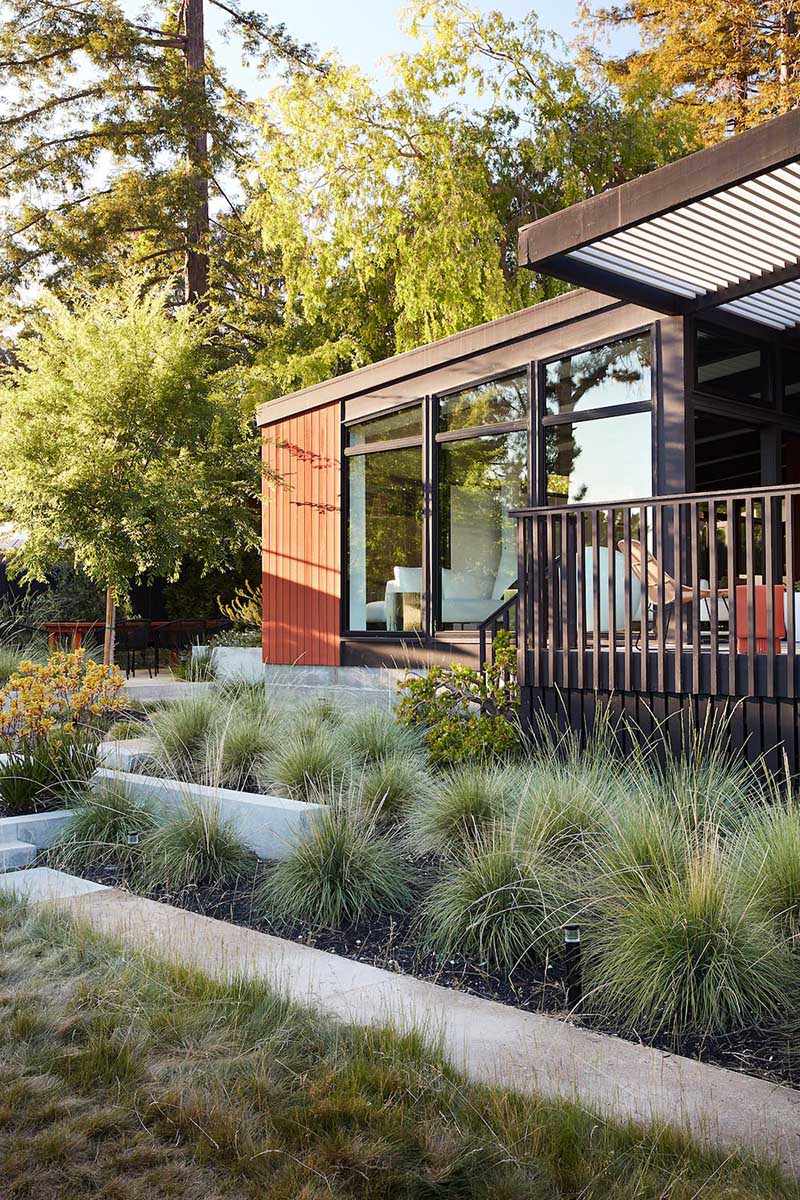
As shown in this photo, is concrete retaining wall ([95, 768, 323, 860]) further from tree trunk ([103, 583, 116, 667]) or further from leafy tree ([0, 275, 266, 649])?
tree trunk ([103, 583, 116, 667])

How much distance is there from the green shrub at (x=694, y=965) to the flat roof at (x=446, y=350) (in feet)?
17.4

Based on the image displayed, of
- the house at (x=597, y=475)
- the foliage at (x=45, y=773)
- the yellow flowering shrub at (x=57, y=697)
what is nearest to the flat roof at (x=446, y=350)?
the house at (x=597, y=475)

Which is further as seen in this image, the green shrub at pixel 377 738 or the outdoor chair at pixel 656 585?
the green shrub at pixel 377 738

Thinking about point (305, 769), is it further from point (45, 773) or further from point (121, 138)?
point (121, 138)

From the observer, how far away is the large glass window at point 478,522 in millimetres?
8758

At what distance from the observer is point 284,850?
504cm

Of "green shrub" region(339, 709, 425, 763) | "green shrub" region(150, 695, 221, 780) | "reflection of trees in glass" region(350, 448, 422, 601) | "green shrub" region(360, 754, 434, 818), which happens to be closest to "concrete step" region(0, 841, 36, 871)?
"green shrub" region(150, 695, 221, 780)

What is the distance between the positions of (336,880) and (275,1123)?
6.44 feet

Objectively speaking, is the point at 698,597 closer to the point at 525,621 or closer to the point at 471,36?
the point at 525,621

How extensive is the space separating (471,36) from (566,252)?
1120cm

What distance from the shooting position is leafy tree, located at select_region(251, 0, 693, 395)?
577 inches

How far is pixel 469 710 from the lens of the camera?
720cm

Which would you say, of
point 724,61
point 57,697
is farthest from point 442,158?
point 57,697

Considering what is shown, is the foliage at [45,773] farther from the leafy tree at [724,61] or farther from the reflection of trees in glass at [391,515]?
the leafy tree at [724,61]
